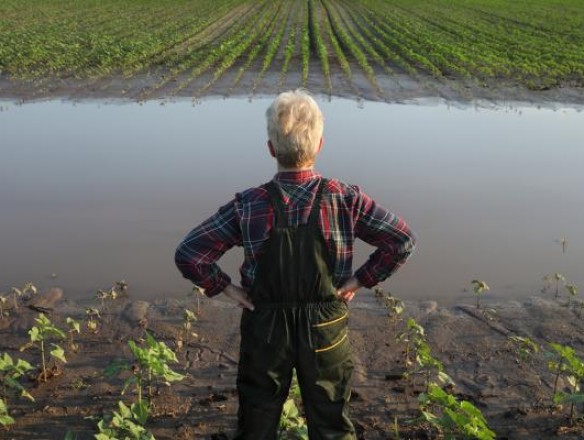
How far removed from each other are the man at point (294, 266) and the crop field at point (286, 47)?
11962 mm

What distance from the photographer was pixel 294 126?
2674 millimetres

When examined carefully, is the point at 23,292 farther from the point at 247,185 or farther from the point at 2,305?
the point at 247,185

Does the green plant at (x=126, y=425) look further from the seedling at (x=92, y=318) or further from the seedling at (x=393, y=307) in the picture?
the seedling at (x=393, y=307)

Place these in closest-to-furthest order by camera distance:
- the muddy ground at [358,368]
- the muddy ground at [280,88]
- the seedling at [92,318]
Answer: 1. the muddy ground at [358,368]
2. the seedling at [92,318]
3. the muddy ground at [280,88]

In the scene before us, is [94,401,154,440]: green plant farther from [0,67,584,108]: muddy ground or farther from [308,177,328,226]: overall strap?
[0,67,584,108]: muddy ground

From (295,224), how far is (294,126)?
403 mm

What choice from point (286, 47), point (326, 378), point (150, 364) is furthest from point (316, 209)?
point (286, 47)

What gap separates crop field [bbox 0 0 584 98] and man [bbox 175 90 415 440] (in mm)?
11962

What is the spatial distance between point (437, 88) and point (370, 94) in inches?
68.0

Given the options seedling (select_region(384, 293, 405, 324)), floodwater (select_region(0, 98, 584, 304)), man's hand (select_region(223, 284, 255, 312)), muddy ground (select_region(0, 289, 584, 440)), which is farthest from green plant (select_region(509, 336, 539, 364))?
man's hand (select_region(223, 284, 255, 312))

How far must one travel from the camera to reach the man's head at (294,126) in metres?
2.67

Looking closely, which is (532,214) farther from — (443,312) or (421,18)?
(421,18)

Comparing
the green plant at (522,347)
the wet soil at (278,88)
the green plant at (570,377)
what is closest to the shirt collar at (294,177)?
the green plant at (570,377)

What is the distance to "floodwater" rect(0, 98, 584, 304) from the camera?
6387 millimetres
